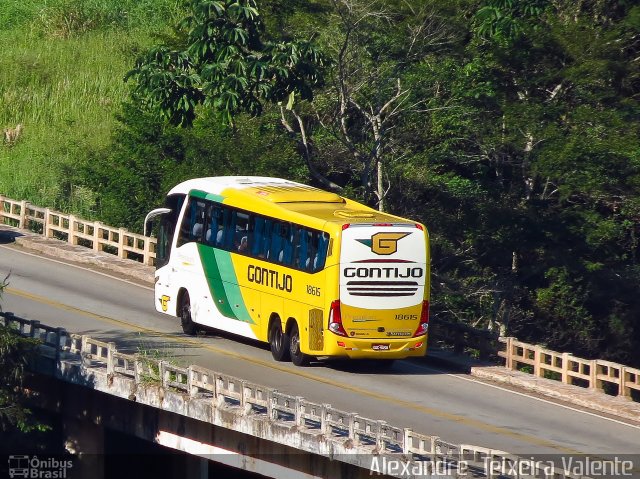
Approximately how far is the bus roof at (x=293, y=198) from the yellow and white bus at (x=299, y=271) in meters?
0.03

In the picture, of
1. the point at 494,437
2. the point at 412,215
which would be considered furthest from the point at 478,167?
the point at 494,437

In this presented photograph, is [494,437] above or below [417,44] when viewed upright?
A: below

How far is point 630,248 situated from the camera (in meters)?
41.1

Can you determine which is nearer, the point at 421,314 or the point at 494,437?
the point at 494,437

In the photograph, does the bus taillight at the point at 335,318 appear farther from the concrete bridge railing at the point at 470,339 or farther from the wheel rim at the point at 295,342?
the concrete bridge railing at the point at 470,339

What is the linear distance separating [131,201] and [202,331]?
15.9m

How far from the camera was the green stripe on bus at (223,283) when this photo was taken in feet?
98.4

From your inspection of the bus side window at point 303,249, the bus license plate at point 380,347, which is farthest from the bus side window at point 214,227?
the bus license plate at point 380,347

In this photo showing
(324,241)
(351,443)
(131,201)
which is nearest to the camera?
(351,443)

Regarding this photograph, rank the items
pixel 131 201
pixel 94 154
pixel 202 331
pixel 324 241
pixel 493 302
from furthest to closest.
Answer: pixel 94 154, pixel 131 201, pixel 493 302, pixel 202 331, pixel 324 241

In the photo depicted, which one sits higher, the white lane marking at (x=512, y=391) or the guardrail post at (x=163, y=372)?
the guardrail post at (x=163, y=372)

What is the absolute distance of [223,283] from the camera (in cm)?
3042

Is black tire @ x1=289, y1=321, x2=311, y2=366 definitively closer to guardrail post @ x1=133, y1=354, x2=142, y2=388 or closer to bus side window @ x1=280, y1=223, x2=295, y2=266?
bus side window @ x1=280, y1=223, x2=295, y2=266

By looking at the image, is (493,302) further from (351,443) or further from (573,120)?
(351,443)
